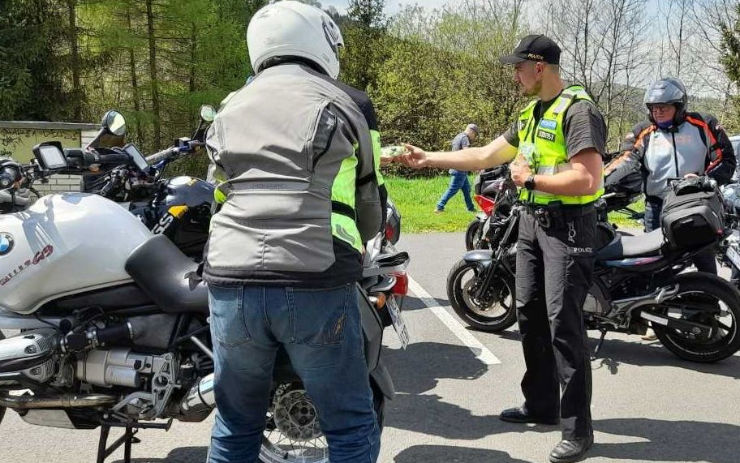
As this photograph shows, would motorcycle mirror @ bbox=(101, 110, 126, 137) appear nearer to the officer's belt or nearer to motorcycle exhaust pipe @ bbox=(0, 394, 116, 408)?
motorcycle exhaust pipe @ bbox=(0, 394, 116, 408)

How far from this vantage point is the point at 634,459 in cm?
347

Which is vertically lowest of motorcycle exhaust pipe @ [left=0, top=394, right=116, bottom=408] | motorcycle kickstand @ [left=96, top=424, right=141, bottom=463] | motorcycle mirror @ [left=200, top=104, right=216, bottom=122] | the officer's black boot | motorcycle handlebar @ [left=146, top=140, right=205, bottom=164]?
the officer's black boot

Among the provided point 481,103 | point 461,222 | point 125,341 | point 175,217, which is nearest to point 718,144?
point 175,217

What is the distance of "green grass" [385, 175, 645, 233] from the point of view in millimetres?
11398

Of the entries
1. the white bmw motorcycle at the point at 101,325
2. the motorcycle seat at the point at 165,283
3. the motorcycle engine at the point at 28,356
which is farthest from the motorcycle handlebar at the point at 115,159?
the motorcycle engine at the point at 28,356

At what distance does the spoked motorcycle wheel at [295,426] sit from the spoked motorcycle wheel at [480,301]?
2.69m

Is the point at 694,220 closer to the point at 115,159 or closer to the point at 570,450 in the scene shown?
the point at 570,450

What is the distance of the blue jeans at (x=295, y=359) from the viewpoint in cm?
201

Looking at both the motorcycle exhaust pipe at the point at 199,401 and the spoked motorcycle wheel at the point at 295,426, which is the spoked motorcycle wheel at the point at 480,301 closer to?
the spoked motorcycle wheel at the point at 295,426

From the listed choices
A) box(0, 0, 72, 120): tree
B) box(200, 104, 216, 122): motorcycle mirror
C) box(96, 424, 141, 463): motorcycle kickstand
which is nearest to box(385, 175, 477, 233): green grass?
box(200, 104, 216, 122): motorcycle mirror

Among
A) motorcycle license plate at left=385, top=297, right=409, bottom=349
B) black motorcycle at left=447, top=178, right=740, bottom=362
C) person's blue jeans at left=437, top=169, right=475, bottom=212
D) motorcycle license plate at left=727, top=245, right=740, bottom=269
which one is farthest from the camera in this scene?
person's blue jeans at left=437, top=169, right=475, bottom=212

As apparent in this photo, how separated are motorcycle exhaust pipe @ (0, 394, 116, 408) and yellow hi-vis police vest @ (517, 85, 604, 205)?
2215 millimetres

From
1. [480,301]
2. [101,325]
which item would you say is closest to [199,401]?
[101,325]

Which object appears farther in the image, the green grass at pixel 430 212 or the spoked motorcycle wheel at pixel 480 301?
the green grass at pixel 430 212
